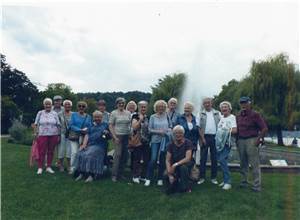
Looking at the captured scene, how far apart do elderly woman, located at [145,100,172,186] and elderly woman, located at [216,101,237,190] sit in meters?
1.05

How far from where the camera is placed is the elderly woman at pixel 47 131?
862 cm

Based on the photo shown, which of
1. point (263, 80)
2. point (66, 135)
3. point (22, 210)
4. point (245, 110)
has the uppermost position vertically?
point (263, 80)

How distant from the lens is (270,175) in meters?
10.0

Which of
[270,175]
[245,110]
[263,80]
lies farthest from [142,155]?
[263,80]

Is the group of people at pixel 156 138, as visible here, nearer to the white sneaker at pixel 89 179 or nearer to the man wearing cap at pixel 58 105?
the white sneaker at pixel 89 179

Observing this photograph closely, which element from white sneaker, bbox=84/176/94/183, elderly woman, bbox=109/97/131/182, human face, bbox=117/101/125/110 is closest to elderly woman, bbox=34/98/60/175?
white sneaker, bbox=84/176/94/183

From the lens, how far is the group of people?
750cm

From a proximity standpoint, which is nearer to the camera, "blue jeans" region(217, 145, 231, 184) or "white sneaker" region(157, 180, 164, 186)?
"blue jeans" region(217, 145, 231, 184)

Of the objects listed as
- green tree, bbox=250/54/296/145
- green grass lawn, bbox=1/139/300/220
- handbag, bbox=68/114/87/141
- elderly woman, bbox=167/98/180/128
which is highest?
green tree, bbox=250/54/296/145

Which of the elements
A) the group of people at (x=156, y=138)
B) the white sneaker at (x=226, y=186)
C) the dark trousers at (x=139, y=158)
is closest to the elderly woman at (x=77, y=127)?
the group of people at (x=156, y=138)

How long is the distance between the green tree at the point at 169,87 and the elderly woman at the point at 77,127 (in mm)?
41966

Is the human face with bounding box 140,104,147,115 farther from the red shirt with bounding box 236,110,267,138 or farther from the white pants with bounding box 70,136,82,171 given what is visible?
the red shirt with bounding box 236,110,267,138

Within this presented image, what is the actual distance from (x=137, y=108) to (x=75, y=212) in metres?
2.97

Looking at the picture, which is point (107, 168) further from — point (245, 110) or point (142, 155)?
point (245, 110)
